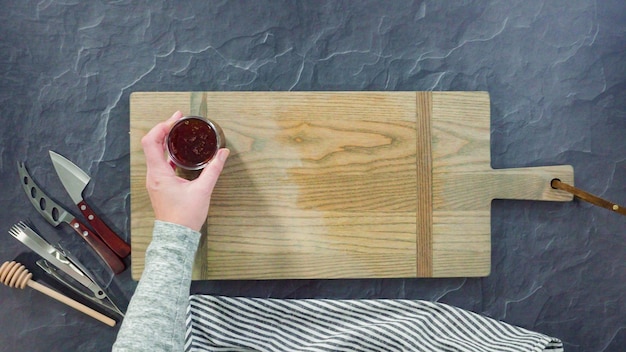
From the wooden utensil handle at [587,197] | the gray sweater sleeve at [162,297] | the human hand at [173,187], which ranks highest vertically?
the wooden utensil handle at [587,197]

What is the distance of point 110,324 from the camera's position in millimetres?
979

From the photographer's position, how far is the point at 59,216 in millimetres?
983

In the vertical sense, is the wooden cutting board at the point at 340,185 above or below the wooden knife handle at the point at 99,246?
above

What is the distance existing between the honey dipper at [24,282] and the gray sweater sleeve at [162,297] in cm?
26

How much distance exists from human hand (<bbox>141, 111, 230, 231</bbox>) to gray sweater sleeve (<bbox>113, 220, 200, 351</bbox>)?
0.02 meters

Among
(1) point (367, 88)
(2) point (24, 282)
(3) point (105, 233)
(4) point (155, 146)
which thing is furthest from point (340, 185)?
(2) point (24, 282)

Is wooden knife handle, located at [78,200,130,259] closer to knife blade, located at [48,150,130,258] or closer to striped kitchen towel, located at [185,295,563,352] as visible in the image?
knife blade, located at [48,150,130,258]

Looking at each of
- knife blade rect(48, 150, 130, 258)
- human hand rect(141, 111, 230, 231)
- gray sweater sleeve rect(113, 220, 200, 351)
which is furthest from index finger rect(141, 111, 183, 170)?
knife blade rect(48, 150, 130, 258)

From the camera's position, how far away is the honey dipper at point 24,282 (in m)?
0.95

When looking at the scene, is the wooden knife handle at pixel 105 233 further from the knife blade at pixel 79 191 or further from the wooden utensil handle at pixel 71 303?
the wooden utensil handle at pixel 71 303

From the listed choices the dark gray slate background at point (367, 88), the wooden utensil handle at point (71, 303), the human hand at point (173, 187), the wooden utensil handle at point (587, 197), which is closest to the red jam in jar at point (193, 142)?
the human hand at point (173, 187)

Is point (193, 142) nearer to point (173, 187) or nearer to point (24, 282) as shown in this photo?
point (173, 187)

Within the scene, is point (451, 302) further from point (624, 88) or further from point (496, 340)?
point (624, 88)

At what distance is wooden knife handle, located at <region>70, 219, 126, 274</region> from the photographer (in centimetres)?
98
